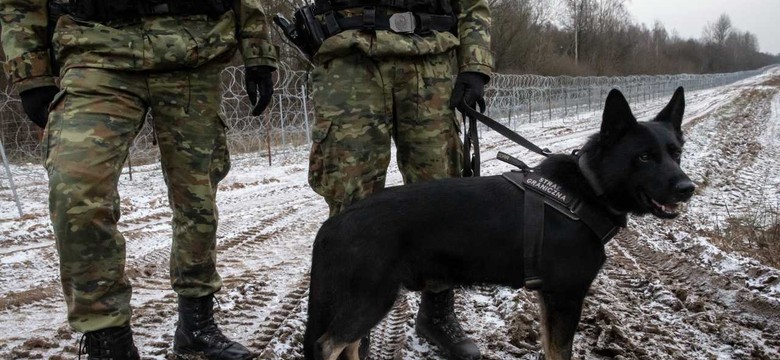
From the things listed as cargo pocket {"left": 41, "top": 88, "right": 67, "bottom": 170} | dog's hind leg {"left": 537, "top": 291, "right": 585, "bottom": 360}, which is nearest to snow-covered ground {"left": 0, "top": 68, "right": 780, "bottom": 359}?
dog's hind leg {"left": 537, "top": 291, "right": 585, "bottom": 360}

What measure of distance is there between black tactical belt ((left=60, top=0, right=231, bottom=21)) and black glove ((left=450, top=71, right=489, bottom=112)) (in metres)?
1.16

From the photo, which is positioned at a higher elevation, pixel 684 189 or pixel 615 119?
pixel 615 119

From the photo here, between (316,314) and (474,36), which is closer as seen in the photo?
(316,314)

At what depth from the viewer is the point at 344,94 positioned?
2.27 m

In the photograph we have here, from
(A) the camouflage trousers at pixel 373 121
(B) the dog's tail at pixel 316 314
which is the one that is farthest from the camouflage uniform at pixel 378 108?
(B) the dog's tail at pixel 316 314

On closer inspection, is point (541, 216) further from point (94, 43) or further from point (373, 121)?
point (94, 43)

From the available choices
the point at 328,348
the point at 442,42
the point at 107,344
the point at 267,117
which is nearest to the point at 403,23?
the point at 442,42

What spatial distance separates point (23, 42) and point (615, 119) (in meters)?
2.36

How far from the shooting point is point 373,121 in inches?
90.6

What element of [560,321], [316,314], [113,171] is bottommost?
[560,321]

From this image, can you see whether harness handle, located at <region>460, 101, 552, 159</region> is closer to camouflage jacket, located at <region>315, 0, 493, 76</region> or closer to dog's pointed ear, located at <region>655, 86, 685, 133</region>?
camouflage jacket, located at <region>315, 0, 493, 76</region>

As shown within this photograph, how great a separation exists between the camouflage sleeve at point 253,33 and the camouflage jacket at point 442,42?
11.1 inches

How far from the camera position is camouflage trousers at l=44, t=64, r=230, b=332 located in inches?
73.2

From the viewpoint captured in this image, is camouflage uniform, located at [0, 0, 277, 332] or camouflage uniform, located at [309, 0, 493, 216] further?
camouflage uniform, located at [309, 0, 493, 216]
